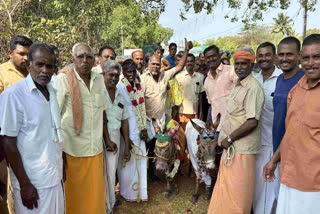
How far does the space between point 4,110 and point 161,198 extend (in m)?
3.59

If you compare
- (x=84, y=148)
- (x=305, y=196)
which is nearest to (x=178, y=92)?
(x=84, y=148)

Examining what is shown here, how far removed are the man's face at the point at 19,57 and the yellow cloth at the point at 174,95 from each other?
3.16 m

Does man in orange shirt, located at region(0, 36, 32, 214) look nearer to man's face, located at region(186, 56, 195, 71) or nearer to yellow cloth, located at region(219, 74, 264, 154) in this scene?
yellow cloth, located at region(219, 74, 264, 154)

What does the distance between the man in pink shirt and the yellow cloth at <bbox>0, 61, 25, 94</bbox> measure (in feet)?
11.6

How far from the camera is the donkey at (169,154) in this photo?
4582mm

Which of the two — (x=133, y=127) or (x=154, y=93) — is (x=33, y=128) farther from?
(x=154, y=93)

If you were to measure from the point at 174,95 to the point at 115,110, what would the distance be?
209cm

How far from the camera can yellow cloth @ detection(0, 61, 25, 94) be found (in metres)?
3.38

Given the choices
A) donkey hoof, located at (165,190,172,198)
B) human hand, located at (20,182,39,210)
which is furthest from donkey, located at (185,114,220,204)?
human hand, located at (20,182,39,210)

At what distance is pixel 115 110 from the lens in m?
4.08

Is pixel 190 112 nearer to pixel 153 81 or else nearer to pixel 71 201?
pixel 153 81

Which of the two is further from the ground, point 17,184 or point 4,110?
point 4,110

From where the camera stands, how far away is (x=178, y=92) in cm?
588

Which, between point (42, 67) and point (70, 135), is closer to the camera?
point (42, 67)
